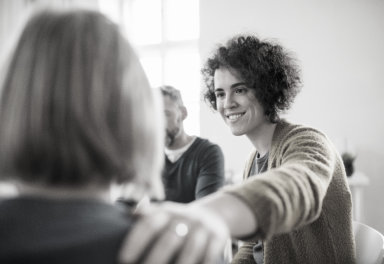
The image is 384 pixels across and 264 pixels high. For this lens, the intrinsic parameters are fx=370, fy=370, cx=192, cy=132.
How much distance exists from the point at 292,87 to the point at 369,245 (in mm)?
771

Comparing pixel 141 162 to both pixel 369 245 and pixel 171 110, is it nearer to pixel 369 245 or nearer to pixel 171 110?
pixel 369 245

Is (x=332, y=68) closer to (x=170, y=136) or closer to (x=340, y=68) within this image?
(x=340, y=68)

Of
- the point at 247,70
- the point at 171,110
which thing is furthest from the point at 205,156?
the point at 247,70

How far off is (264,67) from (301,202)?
39.6 inches

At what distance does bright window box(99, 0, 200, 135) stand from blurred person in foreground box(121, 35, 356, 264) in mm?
2980

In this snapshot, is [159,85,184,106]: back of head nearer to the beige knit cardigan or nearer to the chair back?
the beige knit cardigan

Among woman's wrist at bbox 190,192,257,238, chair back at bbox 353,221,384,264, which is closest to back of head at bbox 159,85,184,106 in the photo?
chair back at bbox 353,221,384,264

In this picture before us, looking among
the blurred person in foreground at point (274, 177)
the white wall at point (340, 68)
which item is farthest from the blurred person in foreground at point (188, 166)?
the white wall at point (340, 68)

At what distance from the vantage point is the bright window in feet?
15.9

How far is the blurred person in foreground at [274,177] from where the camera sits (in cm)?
53

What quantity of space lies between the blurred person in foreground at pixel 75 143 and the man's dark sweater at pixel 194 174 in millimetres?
1283

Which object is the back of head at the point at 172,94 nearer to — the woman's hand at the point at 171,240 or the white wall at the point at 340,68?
the woman's hand at the point at 171,240

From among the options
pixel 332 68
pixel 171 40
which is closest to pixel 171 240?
pixel 332 68

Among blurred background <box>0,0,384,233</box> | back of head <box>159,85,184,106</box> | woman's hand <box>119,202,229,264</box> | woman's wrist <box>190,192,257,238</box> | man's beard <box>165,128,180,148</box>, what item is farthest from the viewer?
blurred background <box>0,0,384,233</box>
